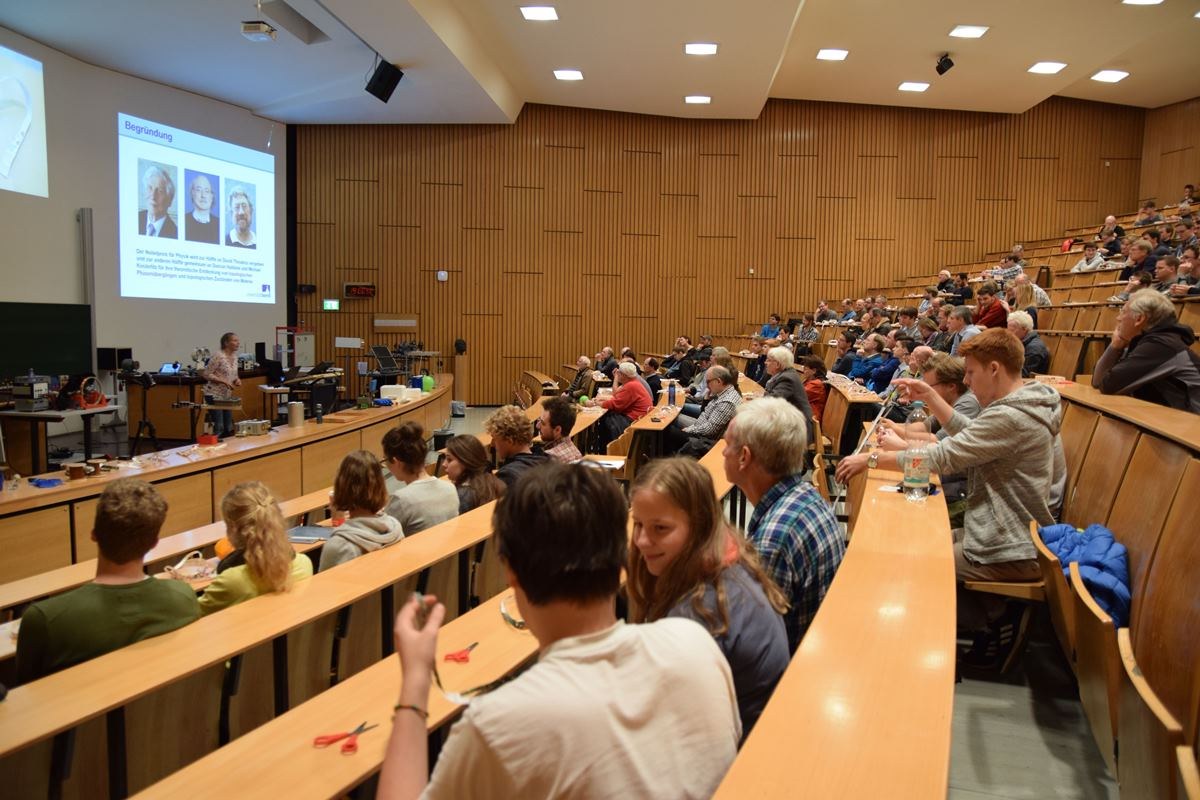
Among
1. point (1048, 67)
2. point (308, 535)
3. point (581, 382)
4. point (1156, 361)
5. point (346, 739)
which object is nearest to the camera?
point (346, 739)

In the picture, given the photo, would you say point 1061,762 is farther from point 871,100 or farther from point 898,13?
point 871,100

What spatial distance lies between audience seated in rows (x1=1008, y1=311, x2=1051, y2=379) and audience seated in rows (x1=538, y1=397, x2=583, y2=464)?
330 cm

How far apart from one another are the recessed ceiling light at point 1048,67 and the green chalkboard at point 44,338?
507 inches

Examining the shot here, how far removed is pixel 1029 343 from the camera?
611 cm

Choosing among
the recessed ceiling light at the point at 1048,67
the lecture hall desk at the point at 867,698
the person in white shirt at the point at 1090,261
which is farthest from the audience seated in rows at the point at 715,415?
the recessed ceiling light at the point at 1048,67

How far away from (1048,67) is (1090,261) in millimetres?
3536

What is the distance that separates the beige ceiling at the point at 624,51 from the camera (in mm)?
8773

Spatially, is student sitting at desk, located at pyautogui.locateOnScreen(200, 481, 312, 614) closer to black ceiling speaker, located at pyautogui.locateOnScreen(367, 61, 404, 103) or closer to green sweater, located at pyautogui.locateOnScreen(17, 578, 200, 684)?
green sweater, located at pyautogui.locateOnScreen(17, 578, 200, 684)

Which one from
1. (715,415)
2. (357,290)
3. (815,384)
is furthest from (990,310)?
(357,290)

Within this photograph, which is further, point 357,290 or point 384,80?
point 357,290

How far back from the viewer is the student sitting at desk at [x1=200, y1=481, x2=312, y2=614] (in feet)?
8.53

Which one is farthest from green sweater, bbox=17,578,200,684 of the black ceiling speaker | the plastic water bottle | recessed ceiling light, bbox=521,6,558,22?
the black ceiling speaker

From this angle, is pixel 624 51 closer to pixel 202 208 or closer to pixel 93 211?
pixel 202 208

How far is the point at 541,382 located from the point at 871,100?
7.56 meters
